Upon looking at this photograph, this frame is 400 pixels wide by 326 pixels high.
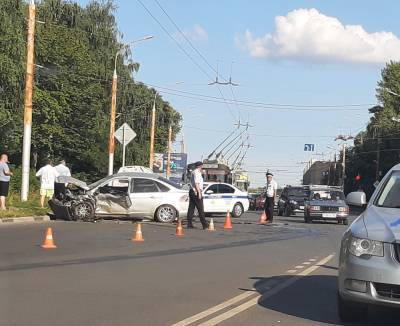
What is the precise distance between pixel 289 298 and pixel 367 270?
94.3 inches

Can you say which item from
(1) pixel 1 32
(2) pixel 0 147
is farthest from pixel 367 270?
(2) pixel 0 147

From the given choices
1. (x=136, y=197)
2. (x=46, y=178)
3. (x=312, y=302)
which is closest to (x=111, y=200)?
(x=136, y=197)

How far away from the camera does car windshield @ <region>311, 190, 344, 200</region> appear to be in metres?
29.7

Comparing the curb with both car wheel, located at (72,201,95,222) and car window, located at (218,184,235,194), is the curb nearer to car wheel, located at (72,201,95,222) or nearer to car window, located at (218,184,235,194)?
car wheel, located at (72,201,95,222)

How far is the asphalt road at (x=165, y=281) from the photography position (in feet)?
24.4

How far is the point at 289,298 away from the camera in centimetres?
872

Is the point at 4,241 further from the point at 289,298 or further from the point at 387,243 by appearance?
the point at 387,243

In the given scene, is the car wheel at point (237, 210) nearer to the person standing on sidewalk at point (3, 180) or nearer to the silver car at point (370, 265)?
the person standing on sidewalk at point (3, 180)

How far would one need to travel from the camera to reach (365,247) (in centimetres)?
660

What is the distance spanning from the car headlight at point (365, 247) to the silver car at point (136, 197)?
50.9 feet

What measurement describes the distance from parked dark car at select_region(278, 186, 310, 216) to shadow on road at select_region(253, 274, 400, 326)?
27270mm

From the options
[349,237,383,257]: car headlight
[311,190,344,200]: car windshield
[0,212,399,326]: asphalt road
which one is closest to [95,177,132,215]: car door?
[0,212,399,326]: asphalt road

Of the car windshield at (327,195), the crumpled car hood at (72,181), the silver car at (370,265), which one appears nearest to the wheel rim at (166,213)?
the crumpled car hood at (72,181)

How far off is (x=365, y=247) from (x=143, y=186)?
16168 mm
